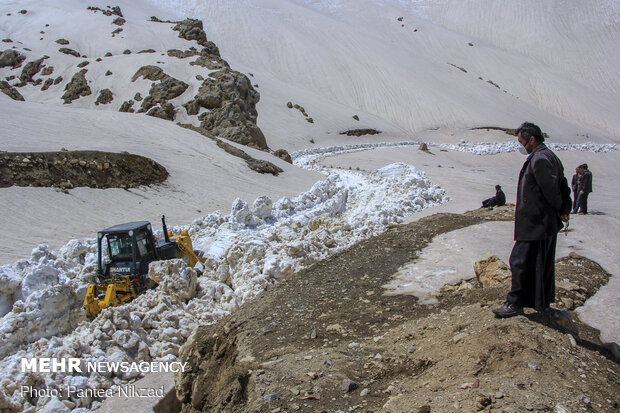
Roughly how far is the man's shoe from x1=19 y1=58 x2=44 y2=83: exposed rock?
1479 inches

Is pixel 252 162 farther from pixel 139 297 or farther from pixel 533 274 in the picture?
pixel 533 274

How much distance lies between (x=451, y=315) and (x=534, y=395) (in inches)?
45.9

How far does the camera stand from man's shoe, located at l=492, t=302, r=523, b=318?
3.05 metres

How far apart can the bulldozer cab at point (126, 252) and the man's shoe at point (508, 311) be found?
4.72 m

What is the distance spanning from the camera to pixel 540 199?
123 inches

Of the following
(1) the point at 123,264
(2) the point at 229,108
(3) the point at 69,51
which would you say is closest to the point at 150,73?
(2) the point at 229,108

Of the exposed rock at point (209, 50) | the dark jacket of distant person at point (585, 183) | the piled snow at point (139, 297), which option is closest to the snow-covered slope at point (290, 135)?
the piled snow at point (139, 297)

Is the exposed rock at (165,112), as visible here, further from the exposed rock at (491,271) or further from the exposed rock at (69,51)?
the exposed rock at (491,271)

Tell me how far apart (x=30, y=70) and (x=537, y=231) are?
127 feet

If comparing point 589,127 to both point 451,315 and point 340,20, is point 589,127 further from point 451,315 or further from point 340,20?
point 451,315

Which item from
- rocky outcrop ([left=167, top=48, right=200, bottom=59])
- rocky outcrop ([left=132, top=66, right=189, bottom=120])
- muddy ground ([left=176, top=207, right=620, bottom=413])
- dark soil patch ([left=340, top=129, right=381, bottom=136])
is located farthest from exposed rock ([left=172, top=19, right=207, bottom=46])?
muddy ground ([left=176, top=207, right=620, bottom=413])

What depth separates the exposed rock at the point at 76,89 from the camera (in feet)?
96.8

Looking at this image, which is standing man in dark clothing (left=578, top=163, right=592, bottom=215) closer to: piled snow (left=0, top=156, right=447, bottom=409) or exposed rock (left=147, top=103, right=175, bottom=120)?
piled snow (left=0, top=156, right=447, bottom=409)
